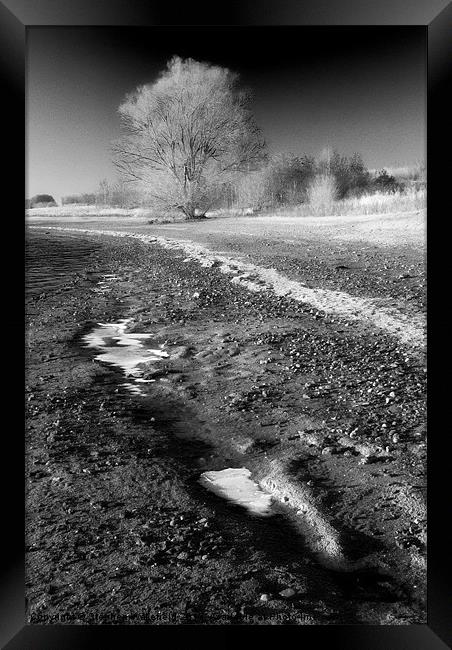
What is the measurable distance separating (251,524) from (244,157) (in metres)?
1.37

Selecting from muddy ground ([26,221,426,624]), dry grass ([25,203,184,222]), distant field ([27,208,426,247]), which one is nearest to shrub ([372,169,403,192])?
distant field ([27,208,426,247])

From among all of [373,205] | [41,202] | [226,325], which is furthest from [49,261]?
[373,205]

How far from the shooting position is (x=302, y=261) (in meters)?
2.31

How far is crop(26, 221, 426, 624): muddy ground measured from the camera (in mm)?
1861

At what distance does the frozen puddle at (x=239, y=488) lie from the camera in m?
1.94

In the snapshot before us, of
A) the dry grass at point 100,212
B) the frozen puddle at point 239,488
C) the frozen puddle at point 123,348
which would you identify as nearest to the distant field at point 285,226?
the dry grass at point 100,212

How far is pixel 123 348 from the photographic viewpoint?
7.09ft

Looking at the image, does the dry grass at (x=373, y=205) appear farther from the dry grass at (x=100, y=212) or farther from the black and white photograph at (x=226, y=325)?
the dry grass at (x=100, y=212)

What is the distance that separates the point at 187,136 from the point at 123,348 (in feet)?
2.87

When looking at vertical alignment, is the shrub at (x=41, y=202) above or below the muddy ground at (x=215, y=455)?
above
